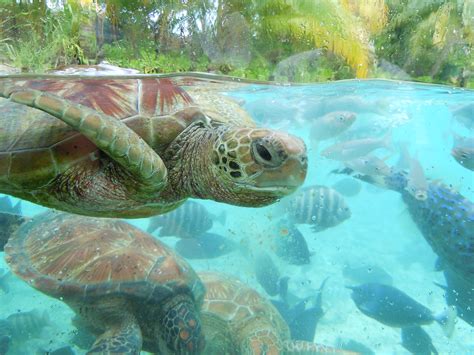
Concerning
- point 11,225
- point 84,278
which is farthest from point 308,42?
point 11,225

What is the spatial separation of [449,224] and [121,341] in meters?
4.15

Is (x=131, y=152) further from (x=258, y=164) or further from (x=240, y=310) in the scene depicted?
(x=240, y=310)

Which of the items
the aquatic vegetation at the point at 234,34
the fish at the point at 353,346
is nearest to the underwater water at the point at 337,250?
the fish at the point at 353,346

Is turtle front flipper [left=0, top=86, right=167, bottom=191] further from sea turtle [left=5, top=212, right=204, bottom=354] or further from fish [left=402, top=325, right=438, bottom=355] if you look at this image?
fish [left=402, top=325, right=438, bottom=355]

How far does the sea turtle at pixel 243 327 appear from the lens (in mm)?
3959

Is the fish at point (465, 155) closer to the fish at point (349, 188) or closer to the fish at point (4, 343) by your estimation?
the fish at point (349, 188)

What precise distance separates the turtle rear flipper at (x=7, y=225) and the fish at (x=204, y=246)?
2949mm

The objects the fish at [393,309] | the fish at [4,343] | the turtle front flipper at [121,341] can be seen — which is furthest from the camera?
the fish at [393,309]

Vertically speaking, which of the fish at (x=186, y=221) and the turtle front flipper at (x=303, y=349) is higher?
the fish at (x=186, y=221)

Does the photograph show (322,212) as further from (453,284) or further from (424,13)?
(424,13)

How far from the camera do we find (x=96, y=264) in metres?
3.78

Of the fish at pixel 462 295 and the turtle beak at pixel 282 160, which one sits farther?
the fish at pixel 462 295

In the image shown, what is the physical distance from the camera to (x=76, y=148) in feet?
7.69

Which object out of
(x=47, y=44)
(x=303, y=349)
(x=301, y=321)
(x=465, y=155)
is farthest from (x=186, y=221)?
(x=465, y=155)
